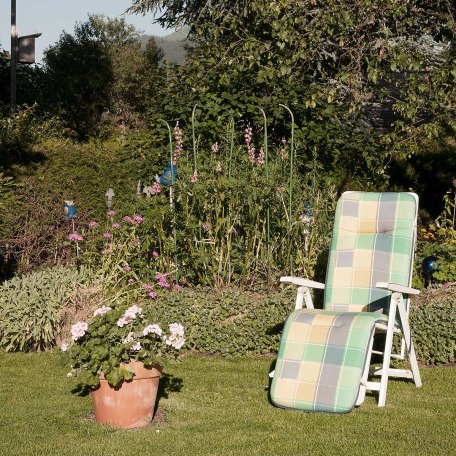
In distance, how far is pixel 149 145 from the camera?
9141 millimetres

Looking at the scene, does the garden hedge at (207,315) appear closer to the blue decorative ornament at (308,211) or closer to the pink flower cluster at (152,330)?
the blue decorative ornament at (308,211)

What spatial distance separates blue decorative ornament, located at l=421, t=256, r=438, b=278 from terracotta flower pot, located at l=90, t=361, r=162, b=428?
318 centimetres

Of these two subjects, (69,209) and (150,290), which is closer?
(150,290)

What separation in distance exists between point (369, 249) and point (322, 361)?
1.14 metres

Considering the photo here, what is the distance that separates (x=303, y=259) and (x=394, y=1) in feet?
9.10

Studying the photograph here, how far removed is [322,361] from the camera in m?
4.98

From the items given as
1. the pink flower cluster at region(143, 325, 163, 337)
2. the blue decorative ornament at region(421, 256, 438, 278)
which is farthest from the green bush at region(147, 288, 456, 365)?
the pink flower cluster at region(143, 325, 163, 337)

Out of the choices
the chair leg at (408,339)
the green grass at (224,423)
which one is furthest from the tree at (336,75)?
the green grass at (224,423)

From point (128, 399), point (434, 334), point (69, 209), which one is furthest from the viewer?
point (69, 209)

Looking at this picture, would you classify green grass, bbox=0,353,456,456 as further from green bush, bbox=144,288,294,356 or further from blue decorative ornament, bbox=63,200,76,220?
blue decorative ornament, bbox=63,200,76,220

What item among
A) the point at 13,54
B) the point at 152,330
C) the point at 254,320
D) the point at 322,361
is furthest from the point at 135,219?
the point at 13,54

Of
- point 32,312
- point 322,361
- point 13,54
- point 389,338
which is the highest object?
point 13,54

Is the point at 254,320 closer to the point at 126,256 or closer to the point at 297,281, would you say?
the point at 297,281

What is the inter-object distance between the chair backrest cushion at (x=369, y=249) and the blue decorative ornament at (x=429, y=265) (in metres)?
1.25
